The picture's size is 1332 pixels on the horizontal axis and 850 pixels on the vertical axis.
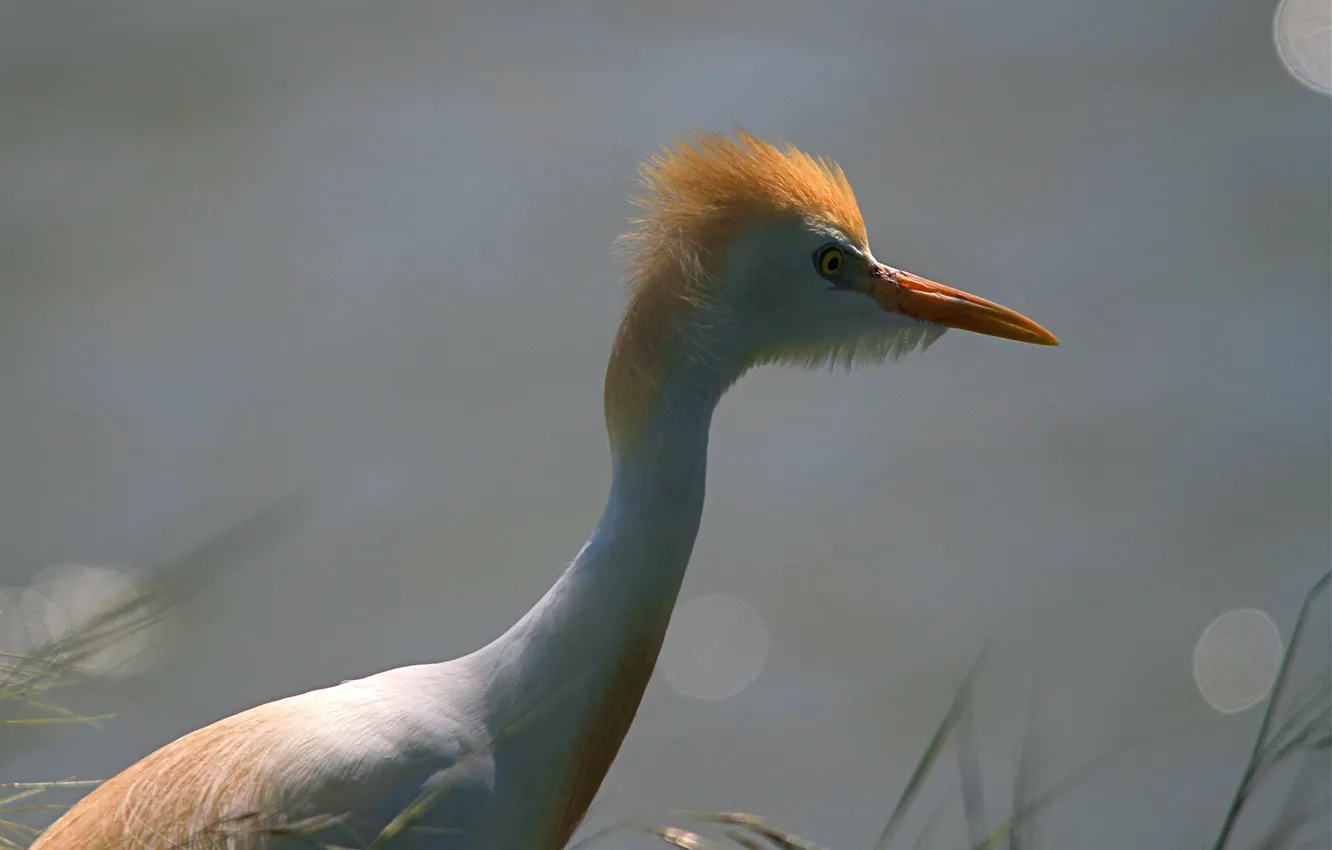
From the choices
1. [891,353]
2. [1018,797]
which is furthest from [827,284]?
[1018,797]

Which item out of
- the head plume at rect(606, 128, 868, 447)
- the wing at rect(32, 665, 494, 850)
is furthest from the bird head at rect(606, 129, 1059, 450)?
the wing at rect(32, 665, 494, 850)

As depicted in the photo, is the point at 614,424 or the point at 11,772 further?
the point at 11,772

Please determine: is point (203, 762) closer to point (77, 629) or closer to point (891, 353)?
point (77, 629)

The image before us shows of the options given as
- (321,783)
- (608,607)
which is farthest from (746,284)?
(321,783)

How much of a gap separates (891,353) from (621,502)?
20.2 inches

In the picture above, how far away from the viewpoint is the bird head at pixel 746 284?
6.00ft

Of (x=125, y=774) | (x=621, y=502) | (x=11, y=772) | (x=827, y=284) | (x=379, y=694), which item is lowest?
(x=11, y=772)

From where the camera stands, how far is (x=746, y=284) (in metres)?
1.87

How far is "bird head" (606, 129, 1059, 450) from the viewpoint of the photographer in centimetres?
183

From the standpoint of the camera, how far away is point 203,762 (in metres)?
1.80

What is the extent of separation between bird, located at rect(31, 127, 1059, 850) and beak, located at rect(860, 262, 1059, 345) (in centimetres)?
5

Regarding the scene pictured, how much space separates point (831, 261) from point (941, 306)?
208mm

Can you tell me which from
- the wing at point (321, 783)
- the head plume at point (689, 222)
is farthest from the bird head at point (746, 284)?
the wing at point (321, 783)

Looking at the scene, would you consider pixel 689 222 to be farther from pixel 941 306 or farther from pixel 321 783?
pixel 321 783
